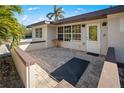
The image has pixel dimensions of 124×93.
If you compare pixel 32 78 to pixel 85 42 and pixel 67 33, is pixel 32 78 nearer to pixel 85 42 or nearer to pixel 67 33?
pixel 85 42

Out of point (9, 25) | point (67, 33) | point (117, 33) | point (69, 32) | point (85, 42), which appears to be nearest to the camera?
point (9, 25)

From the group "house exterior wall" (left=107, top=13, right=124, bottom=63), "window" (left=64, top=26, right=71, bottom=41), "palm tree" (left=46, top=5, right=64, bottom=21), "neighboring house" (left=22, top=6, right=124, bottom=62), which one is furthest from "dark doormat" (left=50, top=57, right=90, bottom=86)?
"palm tree" (left=46, top=5, right=64, bottom=21)

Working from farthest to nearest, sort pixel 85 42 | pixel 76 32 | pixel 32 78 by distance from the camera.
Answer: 1. pixel 76 32
2. pixel 85 42
3. pixel 32 78

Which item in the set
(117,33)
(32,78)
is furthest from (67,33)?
(32,78)

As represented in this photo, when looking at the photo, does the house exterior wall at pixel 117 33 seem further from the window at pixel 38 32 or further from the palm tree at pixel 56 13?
the palm tree at pixel 56 13

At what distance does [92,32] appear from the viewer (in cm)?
1063

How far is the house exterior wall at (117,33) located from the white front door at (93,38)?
2.07m

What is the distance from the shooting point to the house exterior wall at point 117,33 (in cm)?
734

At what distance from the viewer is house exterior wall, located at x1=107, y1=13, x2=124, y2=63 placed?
7343mm

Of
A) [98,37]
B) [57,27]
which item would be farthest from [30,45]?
[98,37]

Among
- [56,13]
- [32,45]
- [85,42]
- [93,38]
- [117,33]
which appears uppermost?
[56,13]

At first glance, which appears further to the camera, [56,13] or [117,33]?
[56,13]

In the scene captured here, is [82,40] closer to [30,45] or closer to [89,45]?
[89,45]

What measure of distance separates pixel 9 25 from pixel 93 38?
22.1ft
